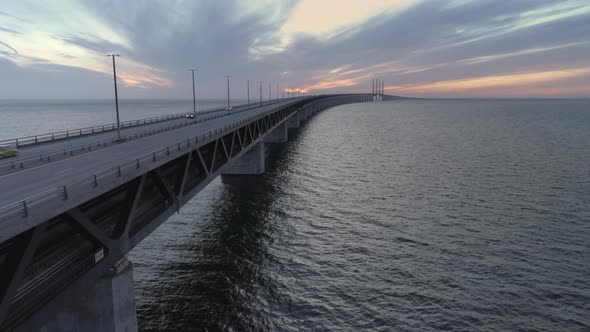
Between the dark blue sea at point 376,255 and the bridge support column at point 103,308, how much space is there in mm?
3999

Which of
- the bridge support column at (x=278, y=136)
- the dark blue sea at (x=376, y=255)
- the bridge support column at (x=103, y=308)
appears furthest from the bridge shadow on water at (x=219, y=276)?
the bridge support column at (x=278, y=136)

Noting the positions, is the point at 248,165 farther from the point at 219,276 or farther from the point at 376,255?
the point at 376,255

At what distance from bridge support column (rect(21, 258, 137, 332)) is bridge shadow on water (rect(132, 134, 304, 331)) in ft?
12.8

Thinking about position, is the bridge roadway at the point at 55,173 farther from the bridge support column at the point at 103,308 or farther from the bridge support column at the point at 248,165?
the bridge support column at the point at 248,165

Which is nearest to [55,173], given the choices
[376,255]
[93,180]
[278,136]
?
[93,180]

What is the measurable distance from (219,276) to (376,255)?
13604 millimetres

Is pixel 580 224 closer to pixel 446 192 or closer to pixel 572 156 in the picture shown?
pixel 446 192

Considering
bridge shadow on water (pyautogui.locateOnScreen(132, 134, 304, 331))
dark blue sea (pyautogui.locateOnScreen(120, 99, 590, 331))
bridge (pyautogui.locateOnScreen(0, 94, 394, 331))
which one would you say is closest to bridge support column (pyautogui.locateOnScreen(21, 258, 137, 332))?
bridge (pyautogui.locateOnScreen(0, 94, 394, 331))

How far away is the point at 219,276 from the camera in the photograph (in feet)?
87.5

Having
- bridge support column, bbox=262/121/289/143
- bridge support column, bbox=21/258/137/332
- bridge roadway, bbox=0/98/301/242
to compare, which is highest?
bridge roadway, bbox=0/98/301/242

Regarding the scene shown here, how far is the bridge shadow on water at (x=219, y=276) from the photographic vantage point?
856 inches

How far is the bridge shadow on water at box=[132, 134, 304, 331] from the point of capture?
21750 millimetres

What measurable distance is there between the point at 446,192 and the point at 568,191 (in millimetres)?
16506

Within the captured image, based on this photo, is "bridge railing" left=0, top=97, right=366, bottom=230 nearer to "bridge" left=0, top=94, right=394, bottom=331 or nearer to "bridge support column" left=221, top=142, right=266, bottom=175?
"bridge" left=0, top=94, right=394, bottom=331
